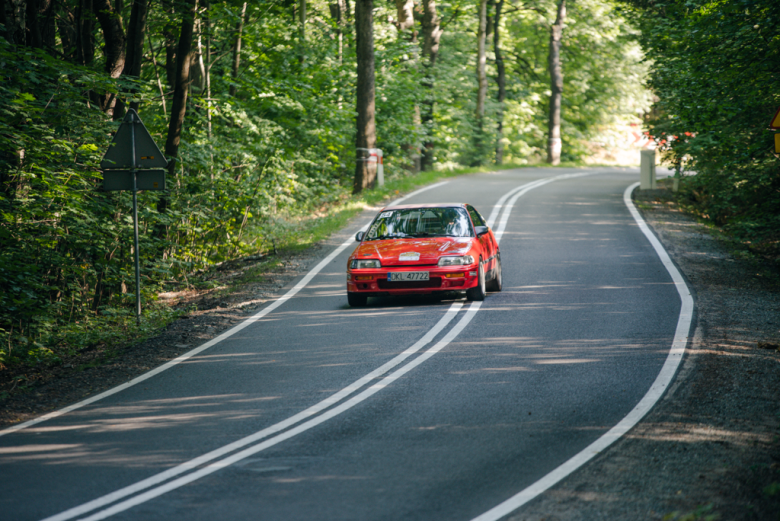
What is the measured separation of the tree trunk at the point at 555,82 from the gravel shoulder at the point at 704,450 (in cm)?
3800

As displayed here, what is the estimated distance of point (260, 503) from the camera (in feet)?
15.6

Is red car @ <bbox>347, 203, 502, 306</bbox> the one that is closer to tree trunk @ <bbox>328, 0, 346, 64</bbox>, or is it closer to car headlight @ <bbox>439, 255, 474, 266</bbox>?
car headlight @ <bbox>439, 255, 474, 266</bbox>

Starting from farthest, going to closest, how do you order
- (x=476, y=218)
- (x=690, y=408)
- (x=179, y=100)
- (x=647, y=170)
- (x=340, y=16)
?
1. (x=340, y=16)
2. (x=647, y=170)
3. (x=179, y=100)
4. (x=476, y=218)
5. (x=690, y=408)

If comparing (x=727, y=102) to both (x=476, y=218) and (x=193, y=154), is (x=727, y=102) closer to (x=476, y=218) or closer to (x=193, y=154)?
(x=476, y=218)

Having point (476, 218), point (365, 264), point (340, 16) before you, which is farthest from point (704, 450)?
point (340, 16)

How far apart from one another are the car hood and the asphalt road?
2.42 ft

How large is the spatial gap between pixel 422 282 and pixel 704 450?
6.02 meters

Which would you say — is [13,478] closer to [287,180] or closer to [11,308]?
[11,308]

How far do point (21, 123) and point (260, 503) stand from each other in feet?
29.1

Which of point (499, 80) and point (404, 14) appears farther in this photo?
point (499, 80)

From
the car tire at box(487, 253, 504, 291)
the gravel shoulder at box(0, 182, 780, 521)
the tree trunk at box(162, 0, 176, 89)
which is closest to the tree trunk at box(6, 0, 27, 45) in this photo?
the tree trunk at box(162, 0, 176, 89)

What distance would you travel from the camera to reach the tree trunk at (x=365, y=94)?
24938 millimetres

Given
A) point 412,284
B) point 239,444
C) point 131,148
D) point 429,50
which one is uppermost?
point 429,50

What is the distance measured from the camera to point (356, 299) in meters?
11.3
